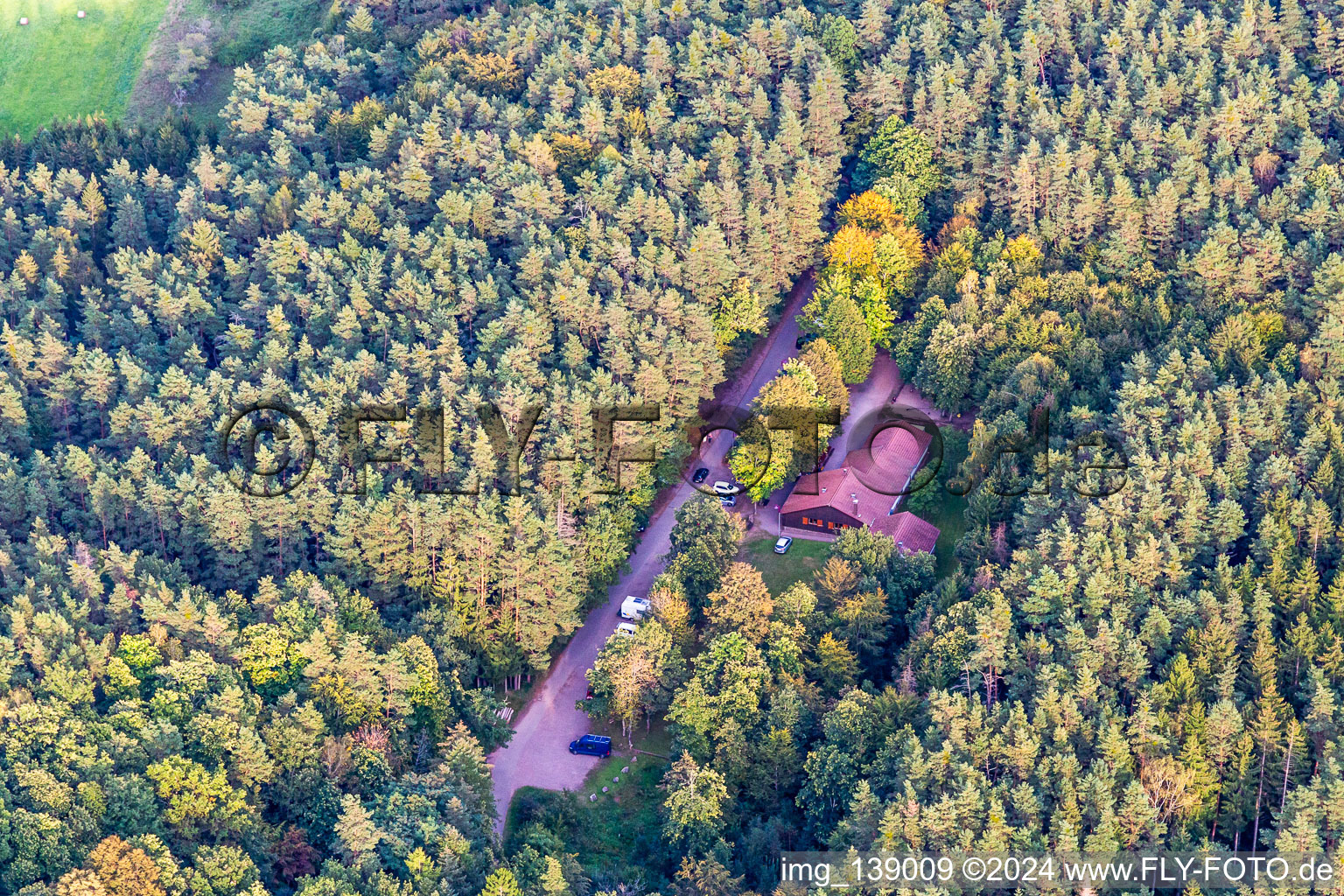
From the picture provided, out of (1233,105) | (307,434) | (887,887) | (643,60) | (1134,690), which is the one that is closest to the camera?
(887,887)

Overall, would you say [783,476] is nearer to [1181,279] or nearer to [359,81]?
[1181,279]

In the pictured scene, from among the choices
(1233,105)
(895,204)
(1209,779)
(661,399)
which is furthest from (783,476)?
(1233,105)

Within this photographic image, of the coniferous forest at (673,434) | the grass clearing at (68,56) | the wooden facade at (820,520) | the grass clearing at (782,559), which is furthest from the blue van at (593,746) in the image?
the grass clearing at (68,56)

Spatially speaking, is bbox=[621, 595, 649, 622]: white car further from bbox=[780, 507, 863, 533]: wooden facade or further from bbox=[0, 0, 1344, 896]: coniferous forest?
bbox=[780, 507, 863, 533]: wooden facade

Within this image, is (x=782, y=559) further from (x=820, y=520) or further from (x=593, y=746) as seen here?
(x=593, y=746)

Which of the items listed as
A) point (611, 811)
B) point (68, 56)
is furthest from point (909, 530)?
point (68, 56)
